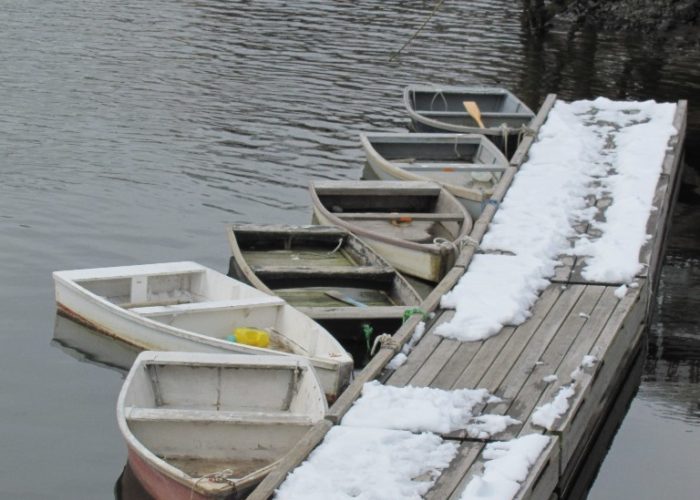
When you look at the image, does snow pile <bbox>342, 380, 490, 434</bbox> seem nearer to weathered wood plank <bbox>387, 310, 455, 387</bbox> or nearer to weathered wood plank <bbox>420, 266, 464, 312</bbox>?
weathered wood plank <bbox>387, 310, 455, 387</bbox>

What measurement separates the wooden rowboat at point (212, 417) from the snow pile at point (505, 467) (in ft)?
5.24

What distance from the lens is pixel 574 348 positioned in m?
11.2

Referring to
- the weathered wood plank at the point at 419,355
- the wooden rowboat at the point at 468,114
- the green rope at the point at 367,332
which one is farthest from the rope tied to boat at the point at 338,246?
the wooden rowboat at the point at 468,114

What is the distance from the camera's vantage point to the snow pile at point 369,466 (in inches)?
337

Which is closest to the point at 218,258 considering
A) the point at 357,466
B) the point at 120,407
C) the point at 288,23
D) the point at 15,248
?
the point at 15,248

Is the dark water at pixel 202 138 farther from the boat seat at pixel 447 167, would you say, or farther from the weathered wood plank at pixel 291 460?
the weathered wood plank at pixel 291 460

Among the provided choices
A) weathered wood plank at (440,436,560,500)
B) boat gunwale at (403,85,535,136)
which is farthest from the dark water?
weathered wood plank at (440,436,560,500)

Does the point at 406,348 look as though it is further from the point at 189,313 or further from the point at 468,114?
the point at 468,114

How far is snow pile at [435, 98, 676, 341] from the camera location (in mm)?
12141

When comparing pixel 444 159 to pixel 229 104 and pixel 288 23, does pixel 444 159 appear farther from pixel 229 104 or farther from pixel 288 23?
pixel 288 23

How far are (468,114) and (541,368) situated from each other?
36.1 ft

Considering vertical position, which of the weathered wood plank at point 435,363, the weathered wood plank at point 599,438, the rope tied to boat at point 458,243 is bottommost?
the weathered wood plank at point 599,438

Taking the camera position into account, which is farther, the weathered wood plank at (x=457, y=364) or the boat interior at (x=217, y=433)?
the weathered wood plank at (x=457, y=364)

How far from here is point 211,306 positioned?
1284 centimetres
